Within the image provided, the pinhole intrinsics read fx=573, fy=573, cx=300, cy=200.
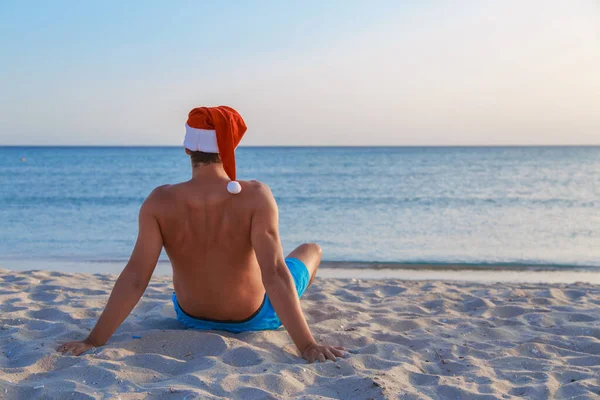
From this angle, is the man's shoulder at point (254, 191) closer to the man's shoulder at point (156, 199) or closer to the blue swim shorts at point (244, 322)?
the man's shoulder at point (156, 199)

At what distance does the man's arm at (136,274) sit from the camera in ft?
9.89

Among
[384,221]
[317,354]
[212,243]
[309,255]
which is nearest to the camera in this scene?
[317,354]

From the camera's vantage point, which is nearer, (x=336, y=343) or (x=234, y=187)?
(x=234, y=187)

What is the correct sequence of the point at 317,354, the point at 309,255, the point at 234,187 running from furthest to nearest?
the point at 309,255
the point at 317,354
the point at 234,187

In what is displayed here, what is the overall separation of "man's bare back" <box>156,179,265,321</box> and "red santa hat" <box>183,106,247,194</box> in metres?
0.14

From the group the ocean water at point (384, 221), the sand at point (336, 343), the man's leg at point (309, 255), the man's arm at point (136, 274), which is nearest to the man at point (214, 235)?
the man's arm at point (136, 274)

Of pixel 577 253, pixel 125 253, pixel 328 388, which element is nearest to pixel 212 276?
pixel 328 388

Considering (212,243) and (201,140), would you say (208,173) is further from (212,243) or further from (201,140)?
(212,243)

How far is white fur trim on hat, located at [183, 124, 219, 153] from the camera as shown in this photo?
2.94 metres

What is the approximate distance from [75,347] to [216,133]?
1384 mm

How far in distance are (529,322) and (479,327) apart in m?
0.45

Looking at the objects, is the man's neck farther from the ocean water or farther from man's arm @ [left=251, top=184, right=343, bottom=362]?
the ocean water

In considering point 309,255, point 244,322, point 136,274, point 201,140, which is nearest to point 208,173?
point 201,140

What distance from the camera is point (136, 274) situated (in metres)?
3.02
